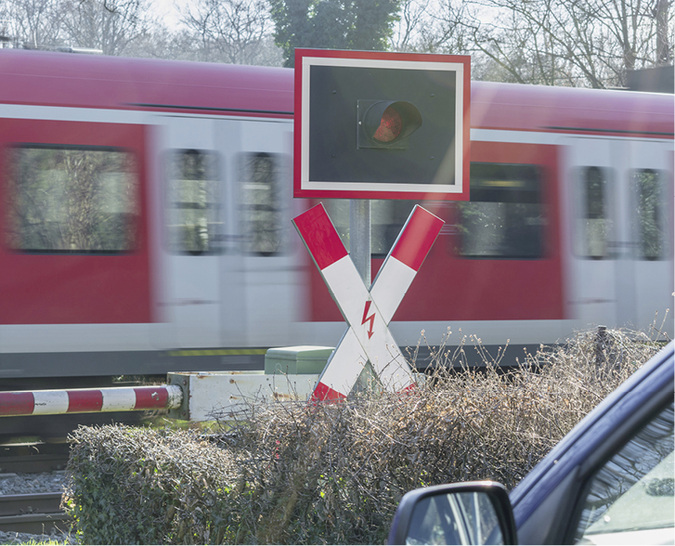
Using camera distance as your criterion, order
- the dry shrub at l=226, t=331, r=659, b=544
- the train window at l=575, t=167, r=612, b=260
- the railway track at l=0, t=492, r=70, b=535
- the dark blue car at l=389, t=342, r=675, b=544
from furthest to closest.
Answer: the train window at l=575, t=167, r=612, b=260 < the railway track at l=0, t=492, r=70, b=535 < the dry shrub at l=226, t=331, r=659, b=544 < the dark blue car at l=389, t=342, r=675, b=544

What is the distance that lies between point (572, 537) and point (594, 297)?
318 inches

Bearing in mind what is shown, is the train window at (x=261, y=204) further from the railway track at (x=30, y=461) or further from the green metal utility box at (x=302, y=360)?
the green metal utility box at (x=302, y=360)

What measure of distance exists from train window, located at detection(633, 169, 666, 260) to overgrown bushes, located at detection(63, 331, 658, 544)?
5595 mm

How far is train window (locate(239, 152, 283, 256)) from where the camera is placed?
27.3 feet

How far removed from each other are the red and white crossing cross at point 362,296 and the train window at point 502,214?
4447 mm

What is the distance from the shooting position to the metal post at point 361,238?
4664mm

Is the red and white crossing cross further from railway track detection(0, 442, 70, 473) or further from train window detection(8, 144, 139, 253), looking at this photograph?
railway track detection(0, 442, 70, 473)

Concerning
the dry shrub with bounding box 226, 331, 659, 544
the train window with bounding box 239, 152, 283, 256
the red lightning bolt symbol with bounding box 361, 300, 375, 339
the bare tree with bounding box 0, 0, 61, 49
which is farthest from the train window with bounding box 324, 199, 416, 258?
the bare tree with bounding box 0, 0, 61, 49

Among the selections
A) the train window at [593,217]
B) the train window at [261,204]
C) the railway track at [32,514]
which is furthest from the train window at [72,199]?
the train window at [593,217]

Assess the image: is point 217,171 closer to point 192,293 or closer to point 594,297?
point 192,293

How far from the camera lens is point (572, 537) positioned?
5.55ft

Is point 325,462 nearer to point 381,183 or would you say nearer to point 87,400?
point 381,183

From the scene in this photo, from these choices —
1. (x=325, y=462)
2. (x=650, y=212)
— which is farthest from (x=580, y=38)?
(x=325, y=462)

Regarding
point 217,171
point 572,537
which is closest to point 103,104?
point 217,171
